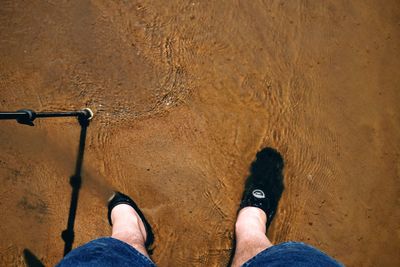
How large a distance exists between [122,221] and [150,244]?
0.37m

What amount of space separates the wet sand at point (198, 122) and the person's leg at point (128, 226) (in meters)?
0.15

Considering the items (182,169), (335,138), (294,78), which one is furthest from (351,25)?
(182,169)

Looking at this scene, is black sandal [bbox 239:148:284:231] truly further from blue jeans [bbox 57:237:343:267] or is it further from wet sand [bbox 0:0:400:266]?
blue jeans [bbox 57:237:343:267]

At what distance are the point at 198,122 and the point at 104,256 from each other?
1262 mm

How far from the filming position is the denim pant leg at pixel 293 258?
1.56 meters

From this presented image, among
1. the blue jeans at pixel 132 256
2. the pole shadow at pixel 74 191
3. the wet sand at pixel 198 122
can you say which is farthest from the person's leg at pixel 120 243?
the pole shadow at pixel 74 191

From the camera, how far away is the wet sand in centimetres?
246

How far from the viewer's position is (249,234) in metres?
2.25

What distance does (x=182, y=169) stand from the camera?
2.50 metres

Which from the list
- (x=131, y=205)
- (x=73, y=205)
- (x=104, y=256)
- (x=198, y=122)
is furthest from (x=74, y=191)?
(x=198, y=122)

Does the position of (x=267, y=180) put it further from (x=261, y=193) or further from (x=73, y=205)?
(x=73, y=205)

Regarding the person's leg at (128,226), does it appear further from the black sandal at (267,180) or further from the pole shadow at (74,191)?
the black sandal at (267,180)

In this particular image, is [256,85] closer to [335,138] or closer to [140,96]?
[335,138]

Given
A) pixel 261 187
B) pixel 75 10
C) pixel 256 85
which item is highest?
pixel 75 10
